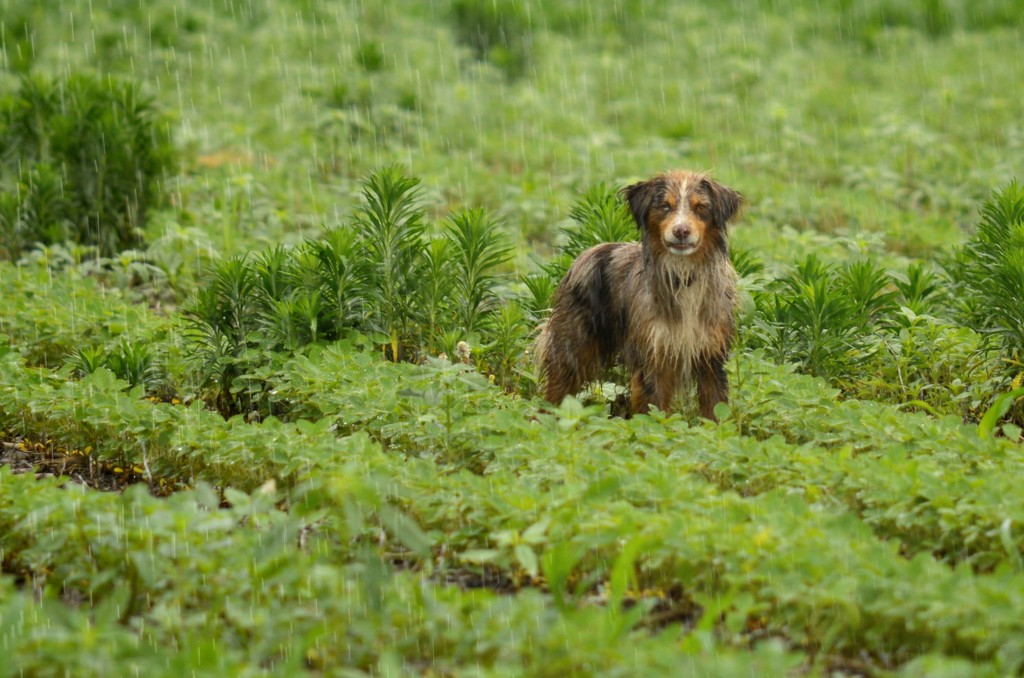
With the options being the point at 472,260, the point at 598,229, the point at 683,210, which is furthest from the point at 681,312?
the point at 598,229

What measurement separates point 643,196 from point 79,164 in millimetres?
5124

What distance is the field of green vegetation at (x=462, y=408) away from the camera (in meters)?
3.79

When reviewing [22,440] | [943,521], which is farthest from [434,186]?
[943,521]

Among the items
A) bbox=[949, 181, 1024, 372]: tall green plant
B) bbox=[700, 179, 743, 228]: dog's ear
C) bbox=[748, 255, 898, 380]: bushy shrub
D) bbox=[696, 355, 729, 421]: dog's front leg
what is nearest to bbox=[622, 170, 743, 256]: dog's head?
bbox=[700, 179, 743, 228]: dog's ear

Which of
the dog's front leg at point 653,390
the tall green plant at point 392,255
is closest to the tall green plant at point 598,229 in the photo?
the tall green plant at point 392,255

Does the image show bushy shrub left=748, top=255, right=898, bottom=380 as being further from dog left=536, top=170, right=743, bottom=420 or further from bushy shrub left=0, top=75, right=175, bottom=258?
bushy shrub left=0, top=75, right=175, bottom=258

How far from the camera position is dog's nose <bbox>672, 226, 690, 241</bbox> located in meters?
5.99

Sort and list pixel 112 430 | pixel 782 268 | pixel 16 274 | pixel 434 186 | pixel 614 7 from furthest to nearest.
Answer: pixel 614 7 → pixel 434 186 → pixel 782 268 → pixel 16 274 → pixel 112 430

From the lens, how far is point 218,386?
21.7ft

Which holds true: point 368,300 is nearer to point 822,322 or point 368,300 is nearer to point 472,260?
point 472,260

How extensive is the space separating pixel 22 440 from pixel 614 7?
14.1 metres

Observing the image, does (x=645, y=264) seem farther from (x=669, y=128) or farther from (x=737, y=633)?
(x=669, y=128)

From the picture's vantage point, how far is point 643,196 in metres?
6.24

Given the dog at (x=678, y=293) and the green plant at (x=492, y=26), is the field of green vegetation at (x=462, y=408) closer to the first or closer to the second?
the dog at (x=678, y=293)
